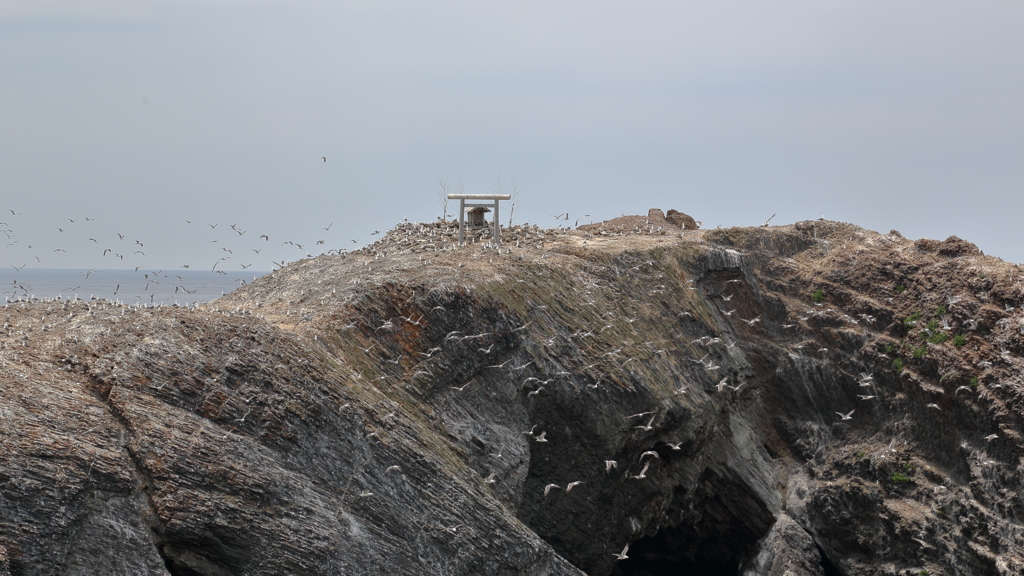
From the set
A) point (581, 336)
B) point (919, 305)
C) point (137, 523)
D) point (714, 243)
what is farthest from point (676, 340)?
point (137, 523)

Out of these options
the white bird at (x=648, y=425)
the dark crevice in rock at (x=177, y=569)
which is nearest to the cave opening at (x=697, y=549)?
the white bird at (x=648, y=425)

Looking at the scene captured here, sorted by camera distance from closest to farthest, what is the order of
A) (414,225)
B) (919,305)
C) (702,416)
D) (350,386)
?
1. (350,386)
2. (702,416)
3. (919,305)
4. (414,225)

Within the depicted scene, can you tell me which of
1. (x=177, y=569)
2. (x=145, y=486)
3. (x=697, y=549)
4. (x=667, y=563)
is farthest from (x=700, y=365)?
(x=145, y=486)

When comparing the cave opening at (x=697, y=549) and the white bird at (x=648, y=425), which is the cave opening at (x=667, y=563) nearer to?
the cave opening at (x=697, y=549)

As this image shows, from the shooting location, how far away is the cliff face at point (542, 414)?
18688 millimetres

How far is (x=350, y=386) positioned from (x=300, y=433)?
2228 mm

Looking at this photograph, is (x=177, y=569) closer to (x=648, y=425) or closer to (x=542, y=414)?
(x=542, y=414)

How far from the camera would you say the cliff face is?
18.7m

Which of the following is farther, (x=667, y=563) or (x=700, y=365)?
(x=667, y=563)

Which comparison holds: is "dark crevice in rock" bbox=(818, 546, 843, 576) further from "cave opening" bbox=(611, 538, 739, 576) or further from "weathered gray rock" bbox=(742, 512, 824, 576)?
"cave opening" bbox=(611, 538, 739, 576)

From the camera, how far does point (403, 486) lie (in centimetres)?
2205

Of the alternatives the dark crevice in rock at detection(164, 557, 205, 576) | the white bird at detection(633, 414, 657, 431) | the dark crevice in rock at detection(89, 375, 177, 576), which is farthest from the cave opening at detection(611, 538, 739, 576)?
the dark crevice in rock at detection(89, 375, 177, 576)

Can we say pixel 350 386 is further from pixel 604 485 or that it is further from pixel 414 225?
pixel 414 225

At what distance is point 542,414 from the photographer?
28031 millimetres
